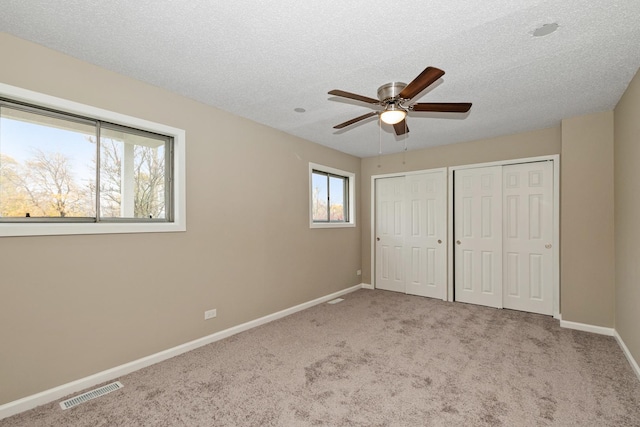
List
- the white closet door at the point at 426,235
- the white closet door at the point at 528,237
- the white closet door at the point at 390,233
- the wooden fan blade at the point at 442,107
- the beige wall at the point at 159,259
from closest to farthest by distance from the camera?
the beige wall at the point at 159,259 → the wooden fan blade at the point at 442,107 → the white closet door at the point at 528,237 → the white closet door at the point at 426,235 → the white closet door at the point at 390,233

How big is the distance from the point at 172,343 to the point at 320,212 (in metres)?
2.84

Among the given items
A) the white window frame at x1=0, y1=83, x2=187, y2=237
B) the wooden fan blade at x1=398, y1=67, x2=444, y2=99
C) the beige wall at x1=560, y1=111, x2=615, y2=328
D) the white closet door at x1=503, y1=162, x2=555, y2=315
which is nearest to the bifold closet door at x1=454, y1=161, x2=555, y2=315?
the white closet door at x1=503, y1=162, x2=555, y2=315

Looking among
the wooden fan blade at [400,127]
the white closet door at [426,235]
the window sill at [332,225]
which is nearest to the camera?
the wooden fan blade at [400,127]

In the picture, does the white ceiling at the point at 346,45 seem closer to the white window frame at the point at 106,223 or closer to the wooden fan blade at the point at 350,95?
the wooden fan blade at the point at 350,95

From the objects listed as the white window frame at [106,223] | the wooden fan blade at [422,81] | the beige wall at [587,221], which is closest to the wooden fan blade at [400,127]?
the wooden fan blade at [422,81]

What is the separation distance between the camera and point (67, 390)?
2273 mm

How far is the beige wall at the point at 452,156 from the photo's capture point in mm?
4086

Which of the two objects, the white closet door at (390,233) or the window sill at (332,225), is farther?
the white closet door at (390,233)

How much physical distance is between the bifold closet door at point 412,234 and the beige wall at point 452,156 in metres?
0.19

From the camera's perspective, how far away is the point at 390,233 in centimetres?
552

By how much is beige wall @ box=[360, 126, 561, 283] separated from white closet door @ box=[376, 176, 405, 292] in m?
0.19

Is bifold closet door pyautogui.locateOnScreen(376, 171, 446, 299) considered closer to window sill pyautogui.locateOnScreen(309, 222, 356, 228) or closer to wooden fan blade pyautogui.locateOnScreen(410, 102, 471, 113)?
window sill pyautogui.locateOnScreen(309, 222, 356, 228)

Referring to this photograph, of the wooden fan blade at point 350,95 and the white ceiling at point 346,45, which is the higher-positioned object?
the white ceiling at point 346,45

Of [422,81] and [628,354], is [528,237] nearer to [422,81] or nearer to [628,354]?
[628,354]
